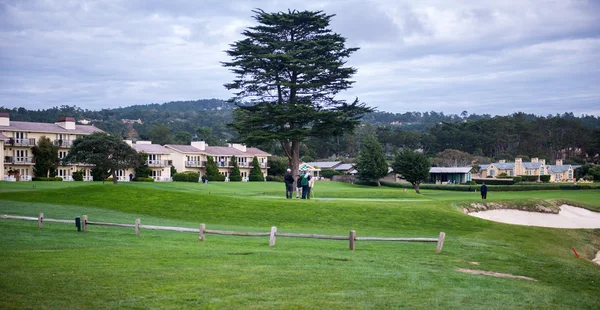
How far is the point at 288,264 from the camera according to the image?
17141 millimetres

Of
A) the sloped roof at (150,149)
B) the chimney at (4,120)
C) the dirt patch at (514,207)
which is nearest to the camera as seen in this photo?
the dirt patch at (514,207)

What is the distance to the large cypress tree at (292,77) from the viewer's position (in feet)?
167

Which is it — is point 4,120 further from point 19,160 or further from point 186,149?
point 186,149

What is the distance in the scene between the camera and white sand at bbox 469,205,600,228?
39375 millimetres

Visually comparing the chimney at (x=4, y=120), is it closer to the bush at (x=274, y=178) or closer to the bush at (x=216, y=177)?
the bush at (x=216, y=177)

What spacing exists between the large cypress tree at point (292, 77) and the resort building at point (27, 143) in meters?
37.3

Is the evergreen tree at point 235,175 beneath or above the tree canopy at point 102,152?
beneath

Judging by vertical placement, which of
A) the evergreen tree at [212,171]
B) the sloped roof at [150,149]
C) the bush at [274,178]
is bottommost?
the bush at [274,178]

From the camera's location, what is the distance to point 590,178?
10331cm

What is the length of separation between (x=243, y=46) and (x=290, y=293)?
40.5m

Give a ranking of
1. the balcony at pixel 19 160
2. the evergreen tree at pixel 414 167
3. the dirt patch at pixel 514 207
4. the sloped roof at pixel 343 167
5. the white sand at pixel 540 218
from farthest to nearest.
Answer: the sloped roof at pixel 343 167, the balcony at pixel 19 160, the evergreen tree at pixel 414 167, the dirt patch at pixel 514 207, the white sand at pixel 540 218

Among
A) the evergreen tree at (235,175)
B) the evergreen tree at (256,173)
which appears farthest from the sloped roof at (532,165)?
the evergreen tree at (235,175)

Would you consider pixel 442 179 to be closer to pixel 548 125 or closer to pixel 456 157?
pixel 456 157

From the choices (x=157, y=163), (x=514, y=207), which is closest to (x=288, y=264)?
(x=514, y=207)
